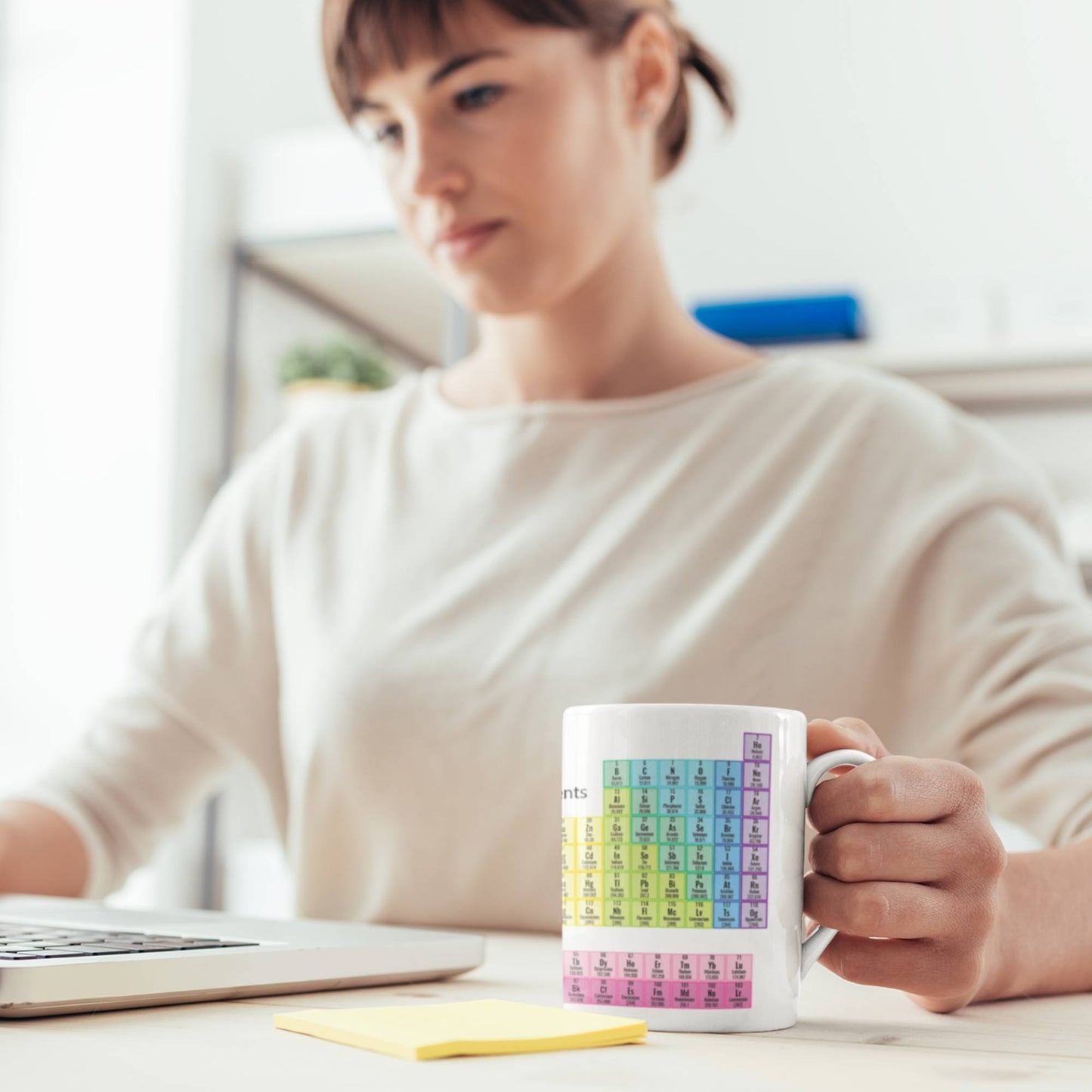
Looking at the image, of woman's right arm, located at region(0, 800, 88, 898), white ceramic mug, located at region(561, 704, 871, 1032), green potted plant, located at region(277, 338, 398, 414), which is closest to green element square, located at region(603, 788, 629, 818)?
white ceramic mug, located at region(561, 704, 871, 1032)

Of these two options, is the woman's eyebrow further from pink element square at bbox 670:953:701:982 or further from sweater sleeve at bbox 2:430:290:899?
pink element square at bbox 670:953:701:982

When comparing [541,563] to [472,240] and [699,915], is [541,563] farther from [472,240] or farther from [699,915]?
[699,915]

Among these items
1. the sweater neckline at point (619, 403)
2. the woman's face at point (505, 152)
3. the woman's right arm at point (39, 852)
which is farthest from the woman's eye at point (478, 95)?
the woman's right arm at point (39, 852)

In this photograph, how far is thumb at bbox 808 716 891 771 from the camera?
0.52m

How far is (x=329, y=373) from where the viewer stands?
2.23m

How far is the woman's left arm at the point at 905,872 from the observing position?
0.49 m

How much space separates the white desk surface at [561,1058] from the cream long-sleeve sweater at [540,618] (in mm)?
353

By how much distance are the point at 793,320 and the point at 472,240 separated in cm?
128

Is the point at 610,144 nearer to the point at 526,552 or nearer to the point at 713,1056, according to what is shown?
the point at 526,552

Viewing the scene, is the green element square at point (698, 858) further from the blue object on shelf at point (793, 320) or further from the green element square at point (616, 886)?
the blue object on shelf at point (793, 320)

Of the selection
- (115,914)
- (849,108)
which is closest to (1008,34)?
(849,108)

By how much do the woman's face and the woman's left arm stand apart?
0.57 meters

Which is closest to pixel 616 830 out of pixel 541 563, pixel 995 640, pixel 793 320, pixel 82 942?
pixel 82 942

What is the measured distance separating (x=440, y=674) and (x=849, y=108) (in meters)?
1.87
